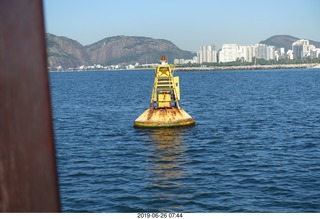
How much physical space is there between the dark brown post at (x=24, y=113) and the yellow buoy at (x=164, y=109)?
33.7 m

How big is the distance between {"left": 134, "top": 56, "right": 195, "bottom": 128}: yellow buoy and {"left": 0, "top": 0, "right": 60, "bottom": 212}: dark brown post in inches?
1328

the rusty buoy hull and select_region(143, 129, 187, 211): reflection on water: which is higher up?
the rusty buoy hull

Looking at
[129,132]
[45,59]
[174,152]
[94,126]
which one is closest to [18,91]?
[45,59]

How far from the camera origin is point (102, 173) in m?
22.4

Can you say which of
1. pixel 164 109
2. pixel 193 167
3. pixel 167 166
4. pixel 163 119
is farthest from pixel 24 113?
pixel 164 109

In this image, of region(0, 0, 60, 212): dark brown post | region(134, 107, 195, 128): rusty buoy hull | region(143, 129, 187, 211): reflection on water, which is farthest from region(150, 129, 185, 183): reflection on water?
region(0, 0, 60, 212): dark brown post

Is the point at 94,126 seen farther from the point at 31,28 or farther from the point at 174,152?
the point at 31,28

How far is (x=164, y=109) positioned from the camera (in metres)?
35.9

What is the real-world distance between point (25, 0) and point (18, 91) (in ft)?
1.02

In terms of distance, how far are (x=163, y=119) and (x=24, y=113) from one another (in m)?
34.2

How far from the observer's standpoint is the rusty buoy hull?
35.8 m

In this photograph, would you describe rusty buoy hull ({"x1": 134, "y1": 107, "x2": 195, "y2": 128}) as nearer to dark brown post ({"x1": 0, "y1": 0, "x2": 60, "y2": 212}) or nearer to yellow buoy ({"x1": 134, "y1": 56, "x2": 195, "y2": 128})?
yellow buoy ({"x1": 134, "y1": 56, "x2": 195, "y2": 128})

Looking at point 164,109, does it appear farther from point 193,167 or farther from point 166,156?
point 193,167

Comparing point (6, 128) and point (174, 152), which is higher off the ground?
point (6, 128)
